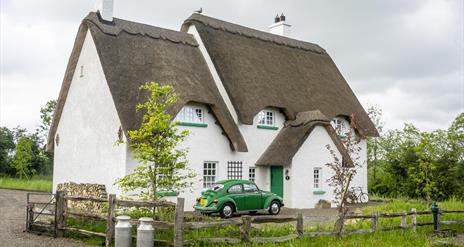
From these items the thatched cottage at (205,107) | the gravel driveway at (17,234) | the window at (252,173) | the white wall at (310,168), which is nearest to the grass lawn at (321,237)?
the gravel driveway at (17,234)

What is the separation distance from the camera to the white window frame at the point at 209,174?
21.2 meters

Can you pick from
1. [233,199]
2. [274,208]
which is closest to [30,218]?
[233,199]

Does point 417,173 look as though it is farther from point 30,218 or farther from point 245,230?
point 30,218

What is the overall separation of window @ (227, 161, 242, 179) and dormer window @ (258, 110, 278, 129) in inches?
85.9

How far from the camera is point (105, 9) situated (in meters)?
21.5

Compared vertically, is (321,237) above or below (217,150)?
below

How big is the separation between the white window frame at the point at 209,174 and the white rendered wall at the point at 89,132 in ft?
12.6

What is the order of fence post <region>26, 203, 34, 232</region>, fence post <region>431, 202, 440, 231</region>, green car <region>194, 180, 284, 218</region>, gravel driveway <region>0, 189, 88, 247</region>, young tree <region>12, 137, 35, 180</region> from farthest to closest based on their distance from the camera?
young tree <region>12, 137, 35, 180</region> < green car <region>194, 180, 284, 218</region> < fence post <region>431, 202, 440, 231</region> < fence post <region>26, 203, 34, 232</region> < gravel driveway <region>0, 189, 88, 247</region>

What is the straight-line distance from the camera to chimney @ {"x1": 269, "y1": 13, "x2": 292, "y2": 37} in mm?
30656

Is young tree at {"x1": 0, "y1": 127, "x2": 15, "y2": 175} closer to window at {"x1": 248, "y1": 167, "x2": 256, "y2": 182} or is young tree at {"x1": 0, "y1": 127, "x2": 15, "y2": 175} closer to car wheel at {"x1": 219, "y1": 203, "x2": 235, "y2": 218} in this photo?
window at {"x1": 248, "y1": 167, "x2": 256, "y2": 182}

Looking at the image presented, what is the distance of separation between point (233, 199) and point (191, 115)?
4361 millimetres

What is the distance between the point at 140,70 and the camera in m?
20.1

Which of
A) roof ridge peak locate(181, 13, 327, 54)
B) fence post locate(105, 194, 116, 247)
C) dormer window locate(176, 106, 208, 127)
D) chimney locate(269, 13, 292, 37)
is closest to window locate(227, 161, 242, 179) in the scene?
dormer window locate(176, 106, 208, 127)

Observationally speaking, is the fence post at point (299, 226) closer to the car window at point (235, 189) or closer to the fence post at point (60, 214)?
the car window at point (235, 189)
